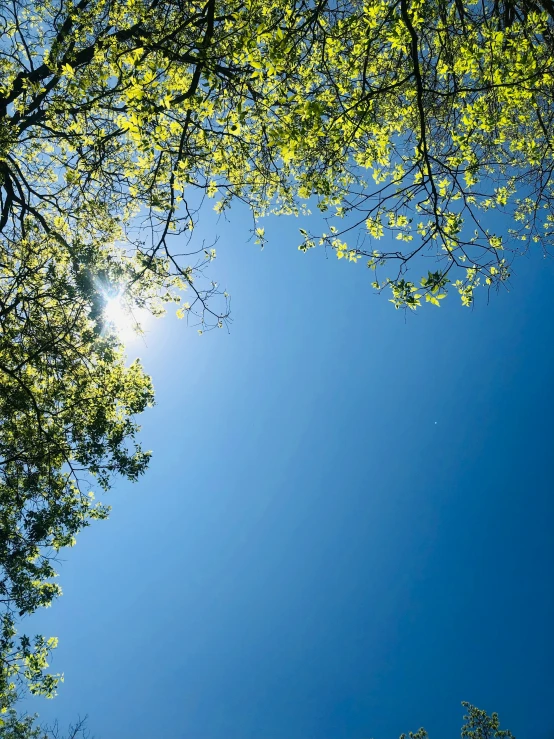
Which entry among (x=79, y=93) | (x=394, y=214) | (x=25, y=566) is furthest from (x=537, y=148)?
(x=25, y=566)

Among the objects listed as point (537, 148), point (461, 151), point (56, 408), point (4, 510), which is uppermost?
point (537, 148)

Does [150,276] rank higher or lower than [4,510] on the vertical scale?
higher

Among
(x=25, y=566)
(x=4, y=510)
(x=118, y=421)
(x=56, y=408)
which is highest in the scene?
(x=118, y=421)

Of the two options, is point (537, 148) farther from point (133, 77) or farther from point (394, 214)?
point (133, 77)

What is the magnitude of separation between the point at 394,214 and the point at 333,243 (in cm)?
124

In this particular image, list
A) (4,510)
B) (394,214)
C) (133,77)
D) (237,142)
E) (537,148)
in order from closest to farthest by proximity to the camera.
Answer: (133,77) → (394,214) → (537,148) → (237,142) → (4,510)

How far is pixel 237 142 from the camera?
1043cm

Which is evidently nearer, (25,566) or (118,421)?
(25,566)

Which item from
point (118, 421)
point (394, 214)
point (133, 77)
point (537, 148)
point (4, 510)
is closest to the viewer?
point (133, 77)

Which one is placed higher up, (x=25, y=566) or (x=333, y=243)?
(x=333, y=243)

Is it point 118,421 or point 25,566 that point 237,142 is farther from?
point 25,566

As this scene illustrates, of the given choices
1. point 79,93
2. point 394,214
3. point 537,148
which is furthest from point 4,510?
point 537,148

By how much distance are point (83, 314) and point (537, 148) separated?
11768 millimetres

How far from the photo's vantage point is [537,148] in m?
9.22
